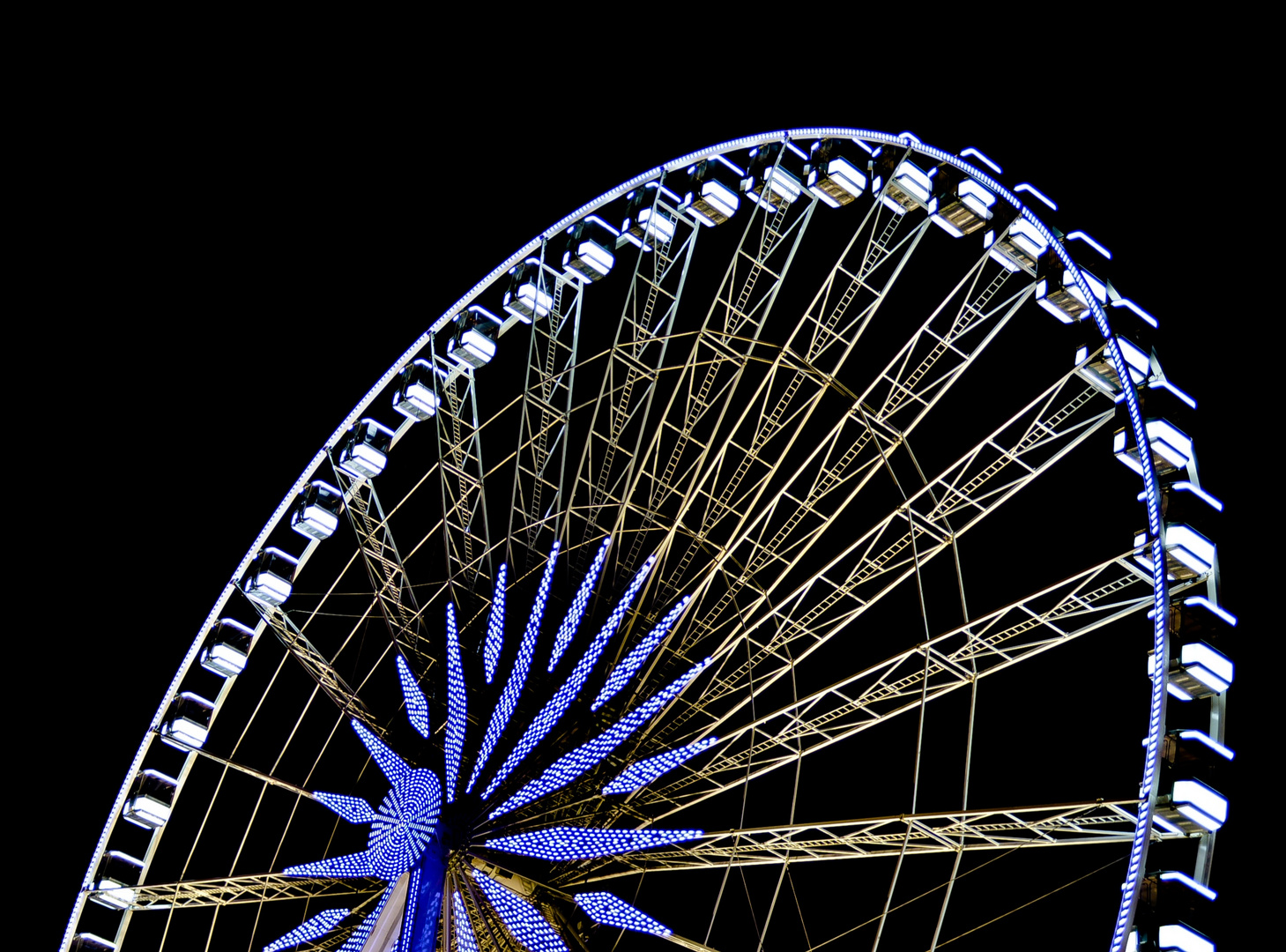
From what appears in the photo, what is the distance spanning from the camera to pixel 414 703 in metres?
16.7

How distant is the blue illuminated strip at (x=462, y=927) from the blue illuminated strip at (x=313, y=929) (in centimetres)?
179

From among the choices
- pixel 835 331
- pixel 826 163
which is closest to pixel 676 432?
pixel 835 331

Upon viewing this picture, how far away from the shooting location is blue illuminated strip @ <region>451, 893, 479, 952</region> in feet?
48.8

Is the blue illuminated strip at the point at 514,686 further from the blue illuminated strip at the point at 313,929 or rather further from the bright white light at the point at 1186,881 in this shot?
the bright white light at the point at 1186,881

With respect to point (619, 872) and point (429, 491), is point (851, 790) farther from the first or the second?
point (619, 872)

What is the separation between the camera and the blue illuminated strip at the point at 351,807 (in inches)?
642

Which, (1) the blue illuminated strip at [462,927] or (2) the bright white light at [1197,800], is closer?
(2) the bright white light at [1197,800]

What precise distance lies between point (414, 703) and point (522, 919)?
266cm

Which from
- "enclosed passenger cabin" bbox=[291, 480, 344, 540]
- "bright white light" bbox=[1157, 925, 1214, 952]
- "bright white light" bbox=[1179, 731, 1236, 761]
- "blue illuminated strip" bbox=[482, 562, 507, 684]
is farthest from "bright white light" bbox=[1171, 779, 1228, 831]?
"enclosed passenger cabin" bbox=[291, 480, 344, 540]

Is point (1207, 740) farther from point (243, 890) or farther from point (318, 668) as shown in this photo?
point (243, 890)

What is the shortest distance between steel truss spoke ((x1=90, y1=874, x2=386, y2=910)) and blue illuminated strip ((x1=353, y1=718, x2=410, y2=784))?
3.54 ft

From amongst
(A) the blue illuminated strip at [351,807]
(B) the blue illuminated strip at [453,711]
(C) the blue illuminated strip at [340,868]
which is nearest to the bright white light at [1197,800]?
(B) the blue illuminated strip at [453,711]

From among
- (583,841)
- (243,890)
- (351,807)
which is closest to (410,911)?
(583,841)

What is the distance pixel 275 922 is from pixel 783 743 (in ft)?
28.2
